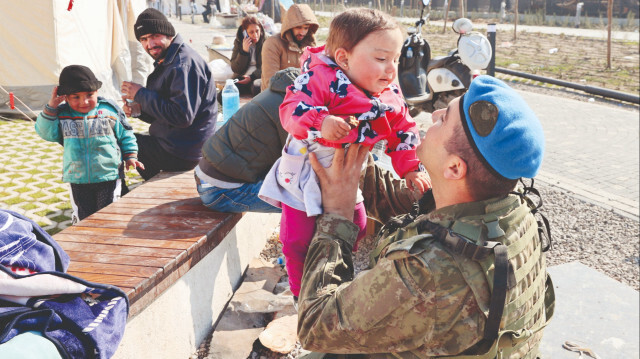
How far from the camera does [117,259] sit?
2.71m

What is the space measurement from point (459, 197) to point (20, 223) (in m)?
1.65

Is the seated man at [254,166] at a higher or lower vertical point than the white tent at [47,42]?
lower

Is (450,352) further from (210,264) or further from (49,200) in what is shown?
(49,200)

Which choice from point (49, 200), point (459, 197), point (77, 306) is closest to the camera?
point (459, 197)

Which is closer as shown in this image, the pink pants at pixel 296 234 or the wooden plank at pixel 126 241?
the pink pants at pixel 296 234

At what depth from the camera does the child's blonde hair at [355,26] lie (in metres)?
2.13

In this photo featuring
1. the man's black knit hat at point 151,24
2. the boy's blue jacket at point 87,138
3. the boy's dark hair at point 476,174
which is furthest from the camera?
the man's black knit hat at point 151,24

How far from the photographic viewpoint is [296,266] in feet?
7.75

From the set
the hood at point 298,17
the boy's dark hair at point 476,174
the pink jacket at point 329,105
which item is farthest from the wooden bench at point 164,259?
the hood at point 298,17

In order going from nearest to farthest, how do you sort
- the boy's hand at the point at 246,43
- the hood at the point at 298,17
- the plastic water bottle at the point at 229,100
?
1. the plastic water bottle at the point at 229,100
2. the hood at the point at 298,17
3. the boy's hand at the point at 246,43

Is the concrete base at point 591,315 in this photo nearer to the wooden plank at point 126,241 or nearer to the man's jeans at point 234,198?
the man's jeans at point 234,198

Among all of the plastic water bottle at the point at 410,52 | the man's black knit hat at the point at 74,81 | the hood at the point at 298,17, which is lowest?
the man's black knit hat at the point at 74,81

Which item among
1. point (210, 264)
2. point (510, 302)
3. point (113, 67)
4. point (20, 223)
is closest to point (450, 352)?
point (510, 302)

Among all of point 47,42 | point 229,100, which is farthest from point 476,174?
point 47,42
